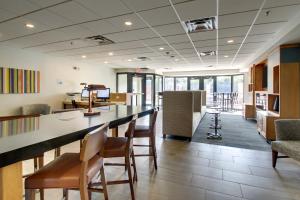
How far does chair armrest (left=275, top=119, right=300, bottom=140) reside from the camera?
109 inches

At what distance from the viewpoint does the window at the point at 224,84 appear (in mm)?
11286

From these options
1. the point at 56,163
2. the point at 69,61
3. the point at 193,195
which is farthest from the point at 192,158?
the point at 69,61

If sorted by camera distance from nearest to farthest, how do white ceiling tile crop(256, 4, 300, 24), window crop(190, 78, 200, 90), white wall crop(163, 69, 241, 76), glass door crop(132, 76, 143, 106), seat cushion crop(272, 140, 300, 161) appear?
1. seat cushion crop(272, 140, 300, 161)
2. white ceiling tile crop(256, 4, 300, 24)
3. glass door crop(132, 76, 143, 106)
4. white wall crop(163, 69, 241, 76)
5. window crop(190, 78, 200, 90)

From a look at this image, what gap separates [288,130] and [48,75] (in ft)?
22.7

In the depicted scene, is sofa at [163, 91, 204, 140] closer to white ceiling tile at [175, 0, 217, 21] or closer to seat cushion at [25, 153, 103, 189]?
white ceiling tile at [175, 0, 217, 21]

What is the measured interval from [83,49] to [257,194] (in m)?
5.46

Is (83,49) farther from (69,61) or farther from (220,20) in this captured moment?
(220,20)

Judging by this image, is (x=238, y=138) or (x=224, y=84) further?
(x=224, y=84)

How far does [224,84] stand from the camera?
449 inches

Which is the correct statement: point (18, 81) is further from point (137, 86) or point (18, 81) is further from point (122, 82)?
point (137, 86)

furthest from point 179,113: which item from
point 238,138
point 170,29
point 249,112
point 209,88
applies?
point 209,88

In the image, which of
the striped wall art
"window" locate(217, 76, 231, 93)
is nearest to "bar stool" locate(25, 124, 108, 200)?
the striped wall art

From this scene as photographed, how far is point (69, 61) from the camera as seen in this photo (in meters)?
7.22

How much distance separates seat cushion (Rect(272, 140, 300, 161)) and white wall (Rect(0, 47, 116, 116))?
6.53 meters
